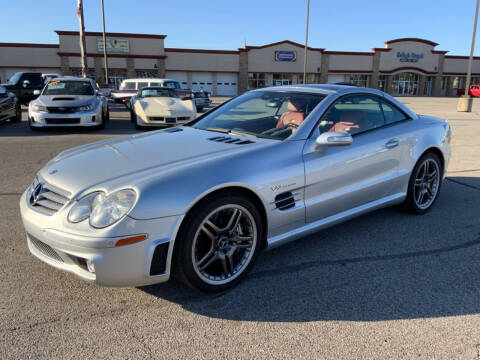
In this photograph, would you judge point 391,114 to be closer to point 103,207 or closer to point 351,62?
point 103,207

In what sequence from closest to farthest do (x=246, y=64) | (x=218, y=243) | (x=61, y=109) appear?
(x=218, y=243) → (x=61, y=109) → (x=246, y=64)

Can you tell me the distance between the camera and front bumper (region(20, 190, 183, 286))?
2482 millimetres

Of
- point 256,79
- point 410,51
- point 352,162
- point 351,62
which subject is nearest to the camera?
point 352,162

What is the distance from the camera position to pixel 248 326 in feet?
8.53

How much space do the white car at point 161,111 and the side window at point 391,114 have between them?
25.8 ft

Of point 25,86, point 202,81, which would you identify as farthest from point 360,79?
point 25,86

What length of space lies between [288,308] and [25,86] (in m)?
21.0

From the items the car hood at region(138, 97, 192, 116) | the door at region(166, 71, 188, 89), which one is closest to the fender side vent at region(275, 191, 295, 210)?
the car hood at region(138, 97, 192, 116)

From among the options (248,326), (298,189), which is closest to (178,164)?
(298,189)

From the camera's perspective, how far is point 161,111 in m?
11.6

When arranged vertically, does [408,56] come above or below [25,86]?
above

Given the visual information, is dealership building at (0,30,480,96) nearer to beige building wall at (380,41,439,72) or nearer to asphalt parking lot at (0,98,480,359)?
beige building wall at (380,41,439,72)

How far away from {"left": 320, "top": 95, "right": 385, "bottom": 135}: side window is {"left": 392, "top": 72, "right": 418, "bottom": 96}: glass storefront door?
5509cm

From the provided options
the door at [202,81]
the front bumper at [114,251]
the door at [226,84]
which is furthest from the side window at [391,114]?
the door at [226,84]
